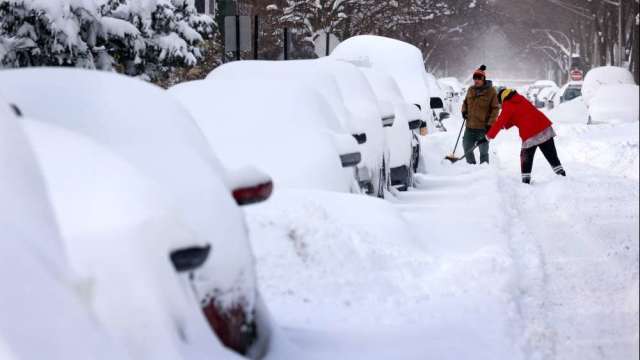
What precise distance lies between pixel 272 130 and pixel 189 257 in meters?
5.62

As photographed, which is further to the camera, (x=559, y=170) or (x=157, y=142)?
(x=559, y=170)

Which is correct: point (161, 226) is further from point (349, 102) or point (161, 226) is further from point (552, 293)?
point (349, 102)

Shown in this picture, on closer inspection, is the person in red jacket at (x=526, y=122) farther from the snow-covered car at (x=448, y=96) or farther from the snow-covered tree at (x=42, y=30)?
the snow-covered car at (x=448, y=96)

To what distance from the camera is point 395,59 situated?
22.0m

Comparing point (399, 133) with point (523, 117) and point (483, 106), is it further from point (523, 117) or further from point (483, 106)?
point (483, 106)

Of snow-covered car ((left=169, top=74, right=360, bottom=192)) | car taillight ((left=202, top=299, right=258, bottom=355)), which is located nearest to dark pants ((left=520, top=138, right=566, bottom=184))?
snow-covered car ((left=169, top=74, right=360, bottom=192))

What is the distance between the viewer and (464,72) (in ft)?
479

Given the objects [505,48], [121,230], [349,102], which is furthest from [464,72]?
[121,230]

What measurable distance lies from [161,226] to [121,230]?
0.43 feet

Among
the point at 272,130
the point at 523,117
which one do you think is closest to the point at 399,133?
the point at 523,117

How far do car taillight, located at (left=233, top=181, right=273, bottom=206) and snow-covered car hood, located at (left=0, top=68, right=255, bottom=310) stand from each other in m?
0.12

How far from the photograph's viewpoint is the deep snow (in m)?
5.93

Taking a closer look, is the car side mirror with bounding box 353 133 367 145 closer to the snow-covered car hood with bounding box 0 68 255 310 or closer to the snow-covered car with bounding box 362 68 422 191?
the snow-covered car with bounding box 362 68 422 191

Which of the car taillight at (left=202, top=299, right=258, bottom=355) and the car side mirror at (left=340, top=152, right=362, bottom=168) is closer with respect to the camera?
the car taillight at (left=202, top=299, right=258, bottom=355)
